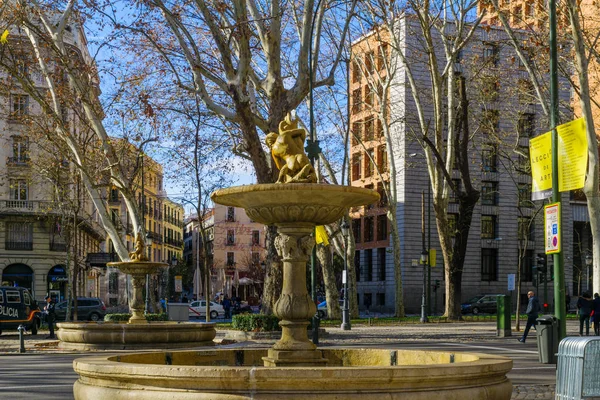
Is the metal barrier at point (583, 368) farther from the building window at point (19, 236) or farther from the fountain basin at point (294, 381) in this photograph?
the building window at point (19, 236)

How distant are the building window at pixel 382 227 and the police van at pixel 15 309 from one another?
111 ft

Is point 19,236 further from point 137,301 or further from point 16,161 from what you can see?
point 137,301

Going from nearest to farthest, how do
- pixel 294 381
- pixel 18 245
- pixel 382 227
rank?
1. pixel 294 381
2. pixel 18 245
3. pixel 382 227

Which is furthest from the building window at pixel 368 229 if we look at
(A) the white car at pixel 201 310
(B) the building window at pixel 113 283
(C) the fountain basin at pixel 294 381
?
(C) the fountain basin at pixel 294 381

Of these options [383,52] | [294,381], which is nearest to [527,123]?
[383,52]

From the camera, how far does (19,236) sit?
178 ft

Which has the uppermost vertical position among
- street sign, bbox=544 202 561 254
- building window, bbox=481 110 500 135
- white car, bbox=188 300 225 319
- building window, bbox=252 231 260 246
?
building window, bbox=481 110 500 135

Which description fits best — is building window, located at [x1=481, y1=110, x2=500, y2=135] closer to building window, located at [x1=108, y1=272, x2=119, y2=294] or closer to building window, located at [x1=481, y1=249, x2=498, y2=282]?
building window, located at [x1=481, y1=249, x2=498, y2=282]

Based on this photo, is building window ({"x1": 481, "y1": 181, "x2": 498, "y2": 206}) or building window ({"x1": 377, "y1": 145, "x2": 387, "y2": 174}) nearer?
building window ({"x1": 377, "y1": 145, "x2": 387, "y2": 174})

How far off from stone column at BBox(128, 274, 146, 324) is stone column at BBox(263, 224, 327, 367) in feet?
46.7

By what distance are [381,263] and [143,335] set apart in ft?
139

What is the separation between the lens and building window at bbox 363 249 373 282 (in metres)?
64.0

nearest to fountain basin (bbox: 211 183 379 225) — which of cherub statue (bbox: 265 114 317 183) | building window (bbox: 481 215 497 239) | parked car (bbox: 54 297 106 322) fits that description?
cherub statue (bbox: 265 114 317 183)

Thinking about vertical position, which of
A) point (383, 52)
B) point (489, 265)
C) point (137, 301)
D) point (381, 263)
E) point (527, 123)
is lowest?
point (137, 301)
